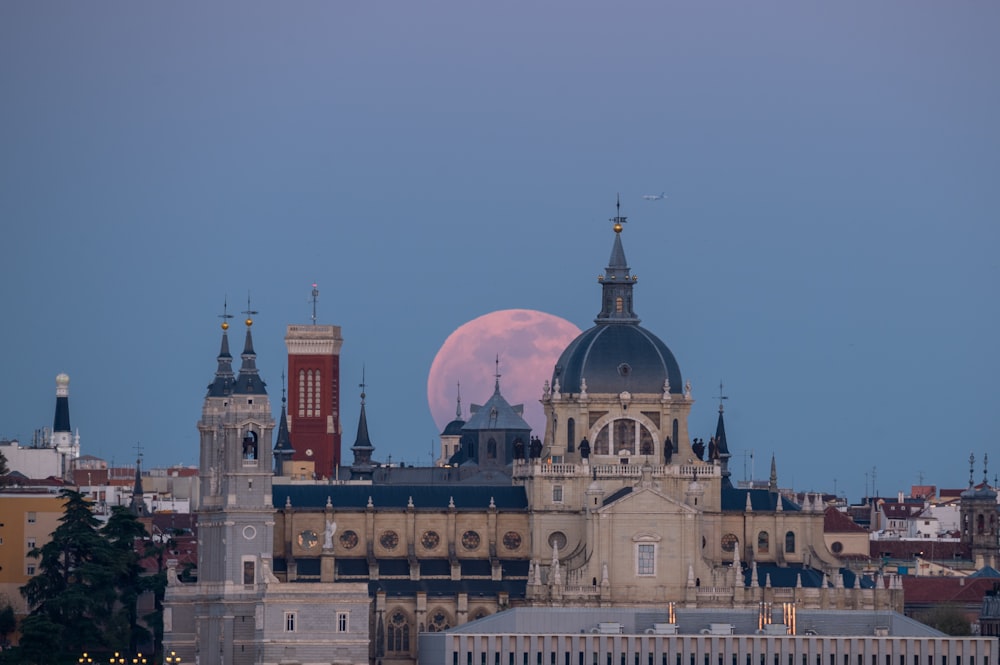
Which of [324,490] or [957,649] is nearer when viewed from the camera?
[957,649]

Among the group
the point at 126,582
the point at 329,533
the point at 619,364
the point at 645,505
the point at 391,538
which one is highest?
the point at 619,364

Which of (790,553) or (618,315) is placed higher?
(618,315)

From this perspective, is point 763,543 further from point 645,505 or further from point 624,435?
point 624,435

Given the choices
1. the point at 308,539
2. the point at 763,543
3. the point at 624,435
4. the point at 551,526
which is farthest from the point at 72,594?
the point at 763,543

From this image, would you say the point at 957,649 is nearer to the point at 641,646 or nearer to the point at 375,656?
the point at 641,646

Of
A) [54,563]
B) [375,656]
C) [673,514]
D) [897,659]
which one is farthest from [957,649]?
[54,563]

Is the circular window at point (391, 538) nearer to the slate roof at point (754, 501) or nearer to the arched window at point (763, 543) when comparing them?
the slate roof at point (754, 501)
